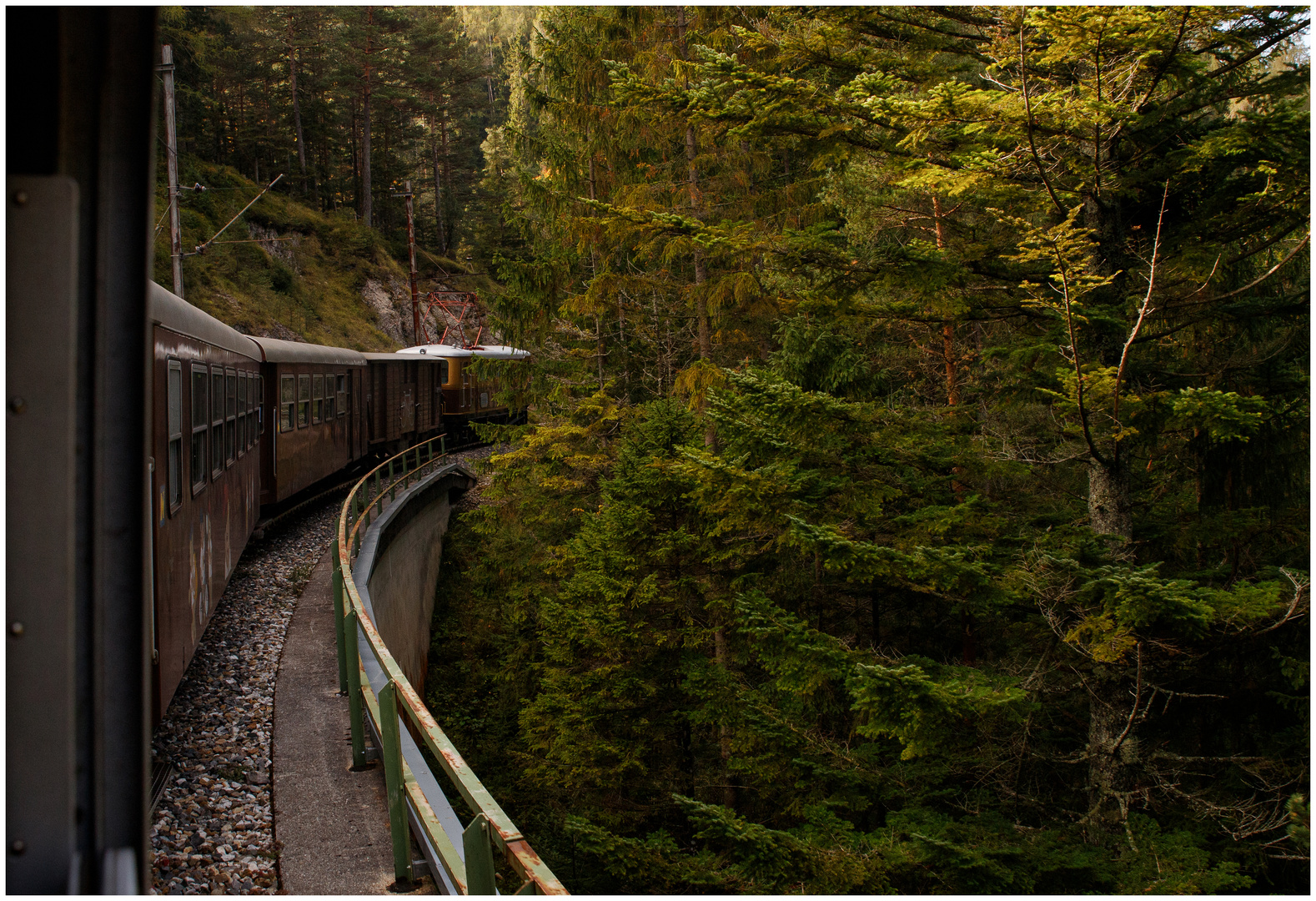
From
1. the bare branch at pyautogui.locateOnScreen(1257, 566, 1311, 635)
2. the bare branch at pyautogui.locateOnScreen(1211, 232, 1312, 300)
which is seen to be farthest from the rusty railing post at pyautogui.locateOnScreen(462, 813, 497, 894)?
the bare branch at pyautogui.locateOnScreen(1211, 232, 1312, 300)

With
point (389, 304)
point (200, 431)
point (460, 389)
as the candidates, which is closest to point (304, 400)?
point (200, 431)

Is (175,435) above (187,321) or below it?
below

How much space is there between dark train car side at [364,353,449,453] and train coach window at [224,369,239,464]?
35.7ft

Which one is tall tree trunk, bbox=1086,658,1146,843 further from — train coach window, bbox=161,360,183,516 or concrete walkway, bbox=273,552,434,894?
train coach window, bbox=161,360,183,516

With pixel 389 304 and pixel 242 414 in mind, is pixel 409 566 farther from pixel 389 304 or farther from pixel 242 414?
pixel 389 304

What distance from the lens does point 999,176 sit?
19.4 feet

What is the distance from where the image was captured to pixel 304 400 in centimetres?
1361

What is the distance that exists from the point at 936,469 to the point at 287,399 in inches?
389

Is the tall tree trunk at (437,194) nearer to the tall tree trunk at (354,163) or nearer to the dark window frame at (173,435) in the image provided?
the tall tree trunk at (354,163)

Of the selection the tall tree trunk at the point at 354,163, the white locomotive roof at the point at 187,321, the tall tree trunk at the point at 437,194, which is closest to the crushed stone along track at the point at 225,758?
the white locomotive roof at the point at 187,321

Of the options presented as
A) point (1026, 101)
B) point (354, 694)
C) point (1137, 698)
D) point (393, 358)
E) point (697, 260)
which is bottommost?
point (1137, 698)

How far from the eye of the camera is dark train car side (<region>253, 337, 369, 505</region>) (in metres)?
11.9

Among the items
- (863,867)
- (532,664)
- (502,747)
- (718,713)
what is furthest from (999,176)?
(502,747)

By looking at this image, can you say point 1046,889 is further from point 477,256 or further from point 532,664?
point 477,256
